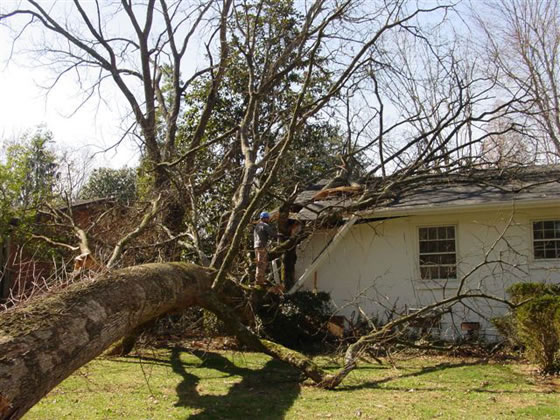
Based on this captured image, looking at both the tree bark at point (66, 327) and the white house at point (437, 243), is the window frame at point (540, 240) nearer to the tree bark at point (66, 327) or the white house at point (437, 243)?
the white house at point (437, 243)

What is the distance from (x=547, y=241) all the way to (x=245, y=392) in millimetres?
7443

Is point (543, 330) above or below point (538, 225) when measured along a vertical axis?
below

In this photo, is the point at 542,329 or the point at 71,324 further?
the point at 542,329

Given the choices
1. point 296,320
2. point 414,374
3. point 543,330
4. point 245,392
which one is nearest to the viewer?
point 245,392

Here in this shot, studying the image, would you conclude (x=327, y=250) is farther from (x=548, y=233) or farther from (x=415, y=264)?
(x=548, y=233)

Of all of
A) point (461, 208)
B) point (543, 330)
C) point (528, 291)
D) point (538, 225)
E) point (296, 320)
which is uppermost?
point (461, 208)

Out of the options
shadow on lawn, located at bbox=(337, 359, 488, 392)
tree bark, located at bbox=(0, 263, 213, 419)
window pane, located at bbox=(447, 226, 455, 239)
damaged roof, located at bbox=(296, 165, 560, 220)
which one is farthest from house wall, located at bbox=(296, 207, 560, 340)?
tree bark, located at bbox=(0, 263, 213, 419)

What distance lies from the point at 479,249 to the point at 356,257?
2.65 m

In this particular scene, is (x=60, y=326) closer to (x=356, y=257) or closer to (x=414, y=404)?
(x=414, y=404)

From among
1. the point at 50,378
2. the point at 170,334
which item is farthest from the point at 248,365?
the point at 50,378

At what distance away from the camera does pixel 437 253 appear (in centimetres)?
1184

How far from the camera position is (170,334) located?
37.9ft

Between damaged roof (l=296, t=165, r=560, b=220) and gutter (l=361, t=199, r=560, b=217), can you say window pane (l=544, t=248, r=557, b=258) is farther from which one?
damaged roof (l=296, t=165, r=560, b=220)

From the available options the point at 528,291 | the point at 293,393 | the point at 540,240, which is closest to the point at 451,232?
the point at 540,240
